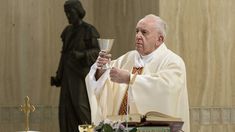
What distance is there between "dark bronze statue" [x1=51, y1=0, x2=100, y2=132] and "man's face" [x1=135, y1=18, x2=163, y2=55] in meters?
2.30

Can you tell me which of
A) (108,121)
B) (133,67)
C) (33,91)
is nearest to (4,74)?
(33,91)

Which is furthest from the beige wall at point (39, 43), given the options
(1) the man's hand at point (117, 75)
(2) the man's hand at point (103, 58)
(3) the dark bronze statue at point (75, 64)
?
(2) the man's hand at point (103, 58)

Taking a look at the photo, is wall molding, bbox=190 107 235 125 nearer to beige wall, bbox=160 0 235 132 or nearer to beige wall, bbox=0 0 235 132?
beige wall, bbox=160 0 235 132

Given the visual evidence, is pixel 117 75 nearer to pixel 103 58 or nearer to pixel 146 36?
pixel 103 58

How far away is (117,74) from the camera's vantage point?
5102 millimetres

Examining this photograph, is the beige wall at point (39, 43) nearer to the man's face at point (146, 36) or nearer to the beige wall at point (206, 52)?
the beige wall at point (206, 52)

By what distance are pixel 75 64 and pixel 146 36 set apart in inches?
105

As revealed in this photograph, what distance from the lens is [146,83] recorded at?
5.44 meters

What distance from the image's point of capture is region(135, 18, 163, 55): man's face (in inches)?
222

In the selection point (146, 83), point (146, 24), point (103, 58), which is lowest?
point (146, 83)

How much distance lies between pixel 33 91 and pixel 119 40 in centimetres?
158

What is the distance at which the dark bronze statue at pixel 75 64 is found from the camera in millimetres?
7988

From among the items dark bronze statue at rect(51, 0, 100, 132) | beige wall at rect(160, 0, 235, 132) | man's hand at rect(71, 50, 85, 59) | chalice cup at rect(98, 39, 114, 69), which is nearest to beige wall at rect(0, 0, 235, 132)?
beige wall at rect(160, 0, 235, 132)

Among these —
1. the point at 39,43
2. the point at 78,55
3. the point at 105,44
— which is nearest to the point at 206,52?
the point at 78,55
